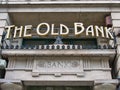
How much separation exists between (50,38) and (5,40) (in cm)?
276

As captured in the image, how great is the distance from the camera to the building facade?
33.3 ft

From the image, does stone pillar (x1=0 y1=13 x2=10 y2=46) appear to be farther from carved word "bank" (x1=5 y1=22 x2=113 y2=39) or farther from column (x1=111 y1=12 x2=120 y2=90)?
column (x1=111 y1=12 x2=120 y2=90)

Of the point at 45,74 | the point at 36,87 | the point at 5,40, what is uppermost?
the point at 5,40

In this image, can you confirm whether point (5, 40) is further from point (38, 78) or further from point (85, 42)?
point (85, 42)

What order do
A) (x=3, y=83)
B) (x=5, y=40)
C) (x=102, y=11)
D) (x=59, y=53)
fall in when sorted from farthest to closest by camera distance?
1. (x=102, y=11)
2. (x=5, y=40)
3. (x=59, y=53)
4. (x=3, y=83)

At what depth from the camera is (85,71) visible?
10352 millimetres

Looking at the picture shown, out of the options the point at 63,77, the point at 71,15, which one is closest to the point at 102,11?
the point at 71,15

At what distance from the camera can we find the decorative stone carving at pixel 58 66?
33.7 feet

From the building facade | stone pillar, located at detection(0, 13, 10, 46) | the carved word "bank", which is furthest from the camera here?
stone pillar, located at detection(0, 13, 10, 46)

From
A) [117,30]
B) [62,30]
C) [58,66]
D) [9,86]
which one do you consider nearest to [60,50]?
[58,66]

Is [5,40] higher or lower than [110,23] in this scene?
lower

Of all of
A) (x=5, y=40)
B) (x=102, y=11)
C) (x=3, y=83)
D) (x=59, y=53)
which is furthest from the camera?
(x=102, y=11)

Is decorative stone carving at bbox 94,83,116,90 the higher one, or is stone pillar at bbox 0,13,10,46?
stone pillar at bbox 0,13,10,46

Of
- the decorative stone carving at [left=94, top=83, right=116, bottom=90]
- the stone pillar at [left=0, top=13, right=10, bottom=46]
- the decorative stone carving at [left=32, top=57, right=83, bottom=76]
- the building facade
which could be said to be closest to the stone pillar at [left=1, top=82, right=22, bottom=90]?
the building facade
